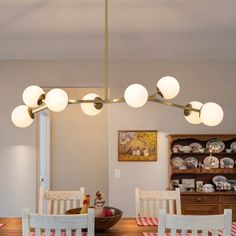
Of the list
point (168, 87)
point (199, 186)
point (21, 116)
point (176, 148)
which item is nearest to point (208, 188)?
point (199, 186)

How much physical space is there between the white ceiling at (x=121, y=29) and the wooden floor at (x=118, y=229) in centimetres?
179

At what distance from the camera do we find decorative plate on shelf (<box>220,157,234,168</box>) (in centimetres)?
440

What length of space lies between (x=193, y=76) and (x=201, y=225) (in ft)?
9.62

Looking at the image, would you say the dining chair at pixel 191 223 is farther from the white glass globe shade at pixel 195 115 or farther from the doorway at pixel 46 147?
the doorway at pixel 46 147

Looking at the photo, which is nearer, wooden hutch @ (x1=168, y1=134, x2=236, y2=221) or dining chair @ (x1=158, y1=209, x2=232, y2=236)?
dining chair @ (x1=158, y1=209, x2=232, y2=236)

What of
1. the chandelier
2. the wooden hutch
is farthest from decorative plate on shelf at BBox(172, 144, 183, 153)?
the chandelier

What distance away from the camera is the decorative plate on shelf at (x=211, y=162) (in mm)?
4386

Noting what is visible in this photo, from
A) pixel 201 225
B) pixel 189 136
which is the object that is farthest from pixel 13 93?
pixel 201 225

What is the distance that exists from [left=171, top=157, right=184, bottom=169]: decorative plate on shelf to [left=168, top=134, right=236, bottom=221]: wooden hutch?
4cm

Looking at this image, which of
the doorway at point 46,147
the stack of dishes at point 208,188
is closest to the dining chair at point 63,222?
the stack of dishes at point 208,188

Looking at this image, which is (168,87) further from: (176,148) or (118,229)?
(176,148)

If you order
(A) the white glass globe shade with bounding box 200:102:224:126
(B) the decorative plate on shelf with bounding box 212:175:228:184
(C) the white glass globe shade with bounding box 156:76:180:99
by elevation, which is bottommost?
(B) the decorative plate on shelf with bounding box 212:175:228:184

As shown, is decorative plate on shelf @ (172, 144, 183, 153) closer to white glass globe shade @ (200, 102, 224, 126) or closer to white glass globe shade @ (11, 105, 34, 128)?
white glass globe shade @ (200, 102, 224, 126)

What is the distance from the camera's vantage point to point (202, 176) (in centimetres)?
451
